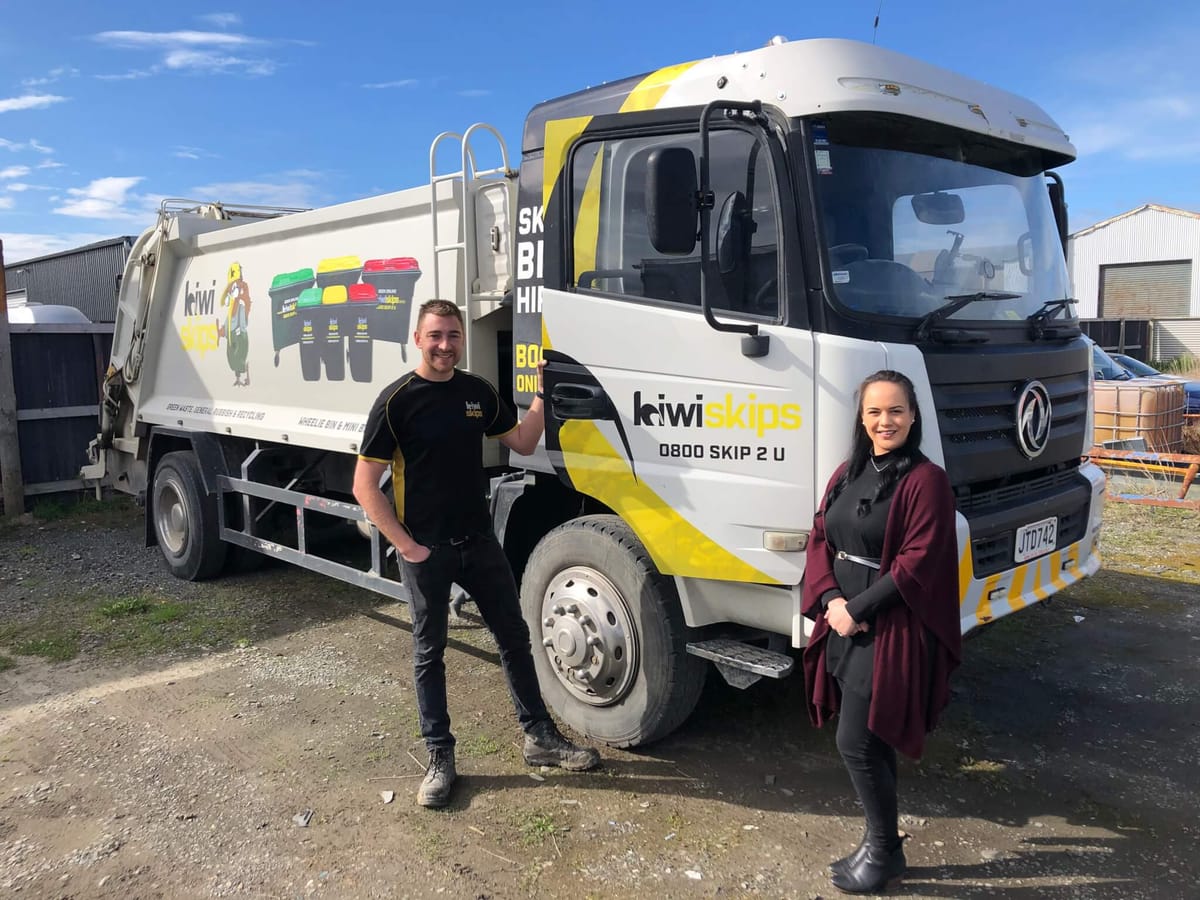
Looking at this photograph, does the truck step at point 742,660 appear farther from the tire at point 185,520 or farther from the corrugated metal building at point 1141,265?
the corrugated metal building at point 1141,265

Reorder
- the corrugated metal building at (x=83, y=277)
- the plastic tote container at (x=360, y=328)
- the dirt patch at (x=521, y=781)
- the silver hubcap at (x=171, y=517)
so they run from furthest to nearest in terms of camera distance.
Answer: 1. the corrugated metal building at (x=83, y=277)
2. the silver hubcap at (x=171, y=517)
3. the plastic tote container at (x=360, y=328)
4. the dirt patch at (x=521, y=781)

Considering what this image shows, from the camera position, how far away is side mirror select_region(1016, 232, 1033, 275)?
395 centimetres

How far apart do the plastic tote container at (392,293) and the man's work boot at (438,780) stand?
222cm

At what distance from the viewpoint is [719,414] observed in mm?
3445

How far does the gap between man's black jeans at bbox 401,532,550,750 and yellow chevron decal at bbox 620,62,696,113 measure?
1.89 metres

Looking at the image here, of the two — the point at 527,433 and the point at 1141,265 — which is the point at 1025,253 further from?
the point at 1141,265

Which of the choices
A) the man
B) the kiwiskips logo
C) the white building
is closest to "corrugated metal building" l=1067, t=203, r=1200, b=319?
the white building

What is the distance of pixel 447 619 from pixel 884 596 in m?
1.83

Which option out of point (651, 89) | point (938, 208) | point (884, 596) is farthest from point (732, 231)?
point (884, 596)

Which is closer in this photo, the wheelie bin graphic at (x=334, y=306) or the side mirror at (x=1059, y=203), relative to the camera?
the side mirror at (x=1059, y=203)

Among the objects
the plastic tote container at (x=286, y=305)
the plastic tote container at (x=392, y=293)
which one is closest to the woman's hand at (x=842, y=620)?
the plastic tote container at (x=392, y=293)

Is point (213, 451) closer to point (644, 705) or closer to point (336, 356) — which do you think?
point (336, 356)

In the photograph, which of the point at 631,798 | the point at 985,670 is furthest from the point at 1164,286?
the point at 631,798

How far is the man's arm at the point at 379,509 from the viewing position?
352 centimetres
